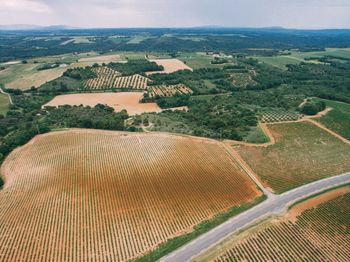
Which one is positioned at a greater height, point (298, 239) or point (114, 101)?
point (298, 239)

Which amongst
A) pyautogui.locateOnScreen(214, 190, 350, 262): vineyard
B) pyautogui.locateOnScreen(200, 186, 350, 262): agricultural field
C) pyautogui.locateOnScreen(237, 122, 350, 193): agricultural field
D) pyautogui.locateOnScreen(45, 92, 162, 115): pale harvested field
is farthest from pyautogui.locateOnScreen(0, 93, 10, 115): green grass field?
pyautogui.locateOnScreen(214, 190, 350, 262): vineyard

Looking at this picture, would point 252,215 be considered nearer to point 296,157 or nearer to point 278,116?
point 296,157

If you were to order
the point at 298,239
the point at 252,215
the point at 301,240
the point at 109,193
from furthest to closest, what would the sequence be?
the point at 109,193, the point at 252,215, the point at 298,239, the point at 301,240

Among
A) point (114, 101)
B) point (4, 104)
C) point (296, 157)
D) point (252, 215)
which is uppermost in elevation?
point (252, 215)

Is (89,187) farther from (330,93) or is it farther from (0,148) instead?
(330,93)

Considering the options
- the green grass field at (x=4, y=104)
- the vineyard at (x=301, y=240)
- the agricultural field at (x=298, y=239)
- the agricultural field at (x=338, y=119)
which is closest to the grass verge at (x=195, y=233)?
the agricultural field at (x=298, y=239)

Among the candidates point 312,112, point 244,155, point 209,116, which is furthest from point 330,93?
point 244,155

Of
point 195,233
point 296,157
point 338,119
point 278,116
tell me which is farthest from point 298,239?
point 338,119
